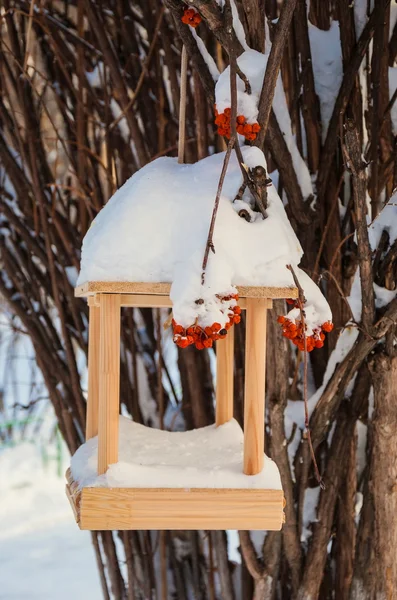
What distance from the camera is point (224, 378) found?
4.05 ft

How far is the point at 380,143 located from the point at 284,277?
616 mm

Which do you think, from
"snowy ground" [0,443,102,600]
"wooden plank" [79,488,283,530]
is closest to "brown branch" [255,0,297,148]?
"wooden plank" [79,488,283,530]

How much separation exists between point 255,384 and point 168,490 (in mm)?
173

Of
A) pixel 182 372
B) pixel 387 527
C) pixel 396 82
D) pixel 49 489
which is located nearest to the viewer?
pixel 387 527

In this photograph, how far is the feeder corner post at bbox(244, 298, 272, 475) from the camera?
0.95 metres

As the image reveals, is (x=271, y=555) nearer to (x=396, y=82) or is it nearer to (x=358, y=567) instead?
(x=358, y=567)

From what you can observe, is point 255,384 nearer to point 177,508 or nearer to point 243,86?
point 177,508

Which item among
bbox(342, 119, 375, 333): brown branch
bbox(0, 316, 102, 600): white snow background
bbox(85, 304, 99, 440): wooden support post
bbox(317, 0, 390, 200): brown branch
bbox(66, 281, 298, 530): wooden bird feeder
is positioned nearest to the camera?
bbox(66, 281, 298, 530): wooden bird feeder

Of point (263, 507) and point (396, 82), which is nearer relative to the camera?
point (263, 507)

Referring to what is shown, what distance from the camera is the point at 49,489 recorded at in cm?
387

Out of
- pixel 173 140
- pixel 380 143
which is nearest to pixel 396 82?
pixel 380 143

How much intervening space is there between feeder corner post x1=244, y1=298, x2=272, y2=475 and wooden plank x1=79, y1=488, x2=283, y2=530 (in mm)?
50

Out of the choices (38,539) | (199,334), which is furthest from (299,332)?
(38,539)

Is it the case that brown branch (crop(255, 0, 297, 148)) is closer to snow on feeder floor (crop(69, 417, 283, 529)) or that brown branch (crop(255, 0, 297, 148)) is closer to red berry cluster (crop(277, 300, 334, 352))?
red berry cluster (crop(277, 300, 334, 352))
